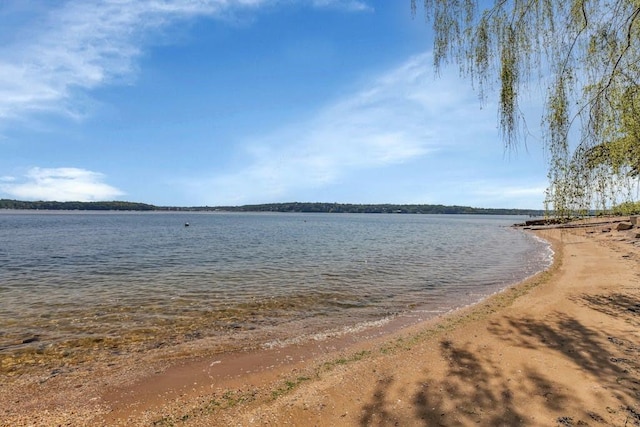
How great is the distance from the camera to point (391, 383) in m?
6.28

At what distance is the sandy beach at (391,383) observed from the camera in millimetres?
5277

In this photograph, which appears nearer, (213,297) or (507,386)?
(507,386)

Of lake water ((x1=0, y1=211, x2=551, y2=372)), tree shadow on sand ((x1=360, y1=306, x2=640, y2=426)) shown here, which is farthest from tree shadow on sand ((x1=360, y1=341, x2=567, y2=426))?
lake water ((x1=0, y1=211, x2=551, y2=372))

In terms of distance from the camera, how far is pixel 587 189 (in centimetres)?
645

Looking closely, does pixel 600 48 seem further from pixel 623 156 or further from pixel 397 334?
pixel 397 334

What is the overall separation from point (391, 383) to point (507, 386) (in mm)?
1991

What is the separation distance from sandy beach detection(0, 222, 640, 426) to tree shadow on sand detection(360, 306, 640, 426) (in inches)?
0.7

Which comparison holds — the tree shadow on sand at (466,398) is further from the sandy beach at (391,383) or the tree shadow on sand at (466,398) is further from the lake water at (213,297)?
the lake water at (213,297)

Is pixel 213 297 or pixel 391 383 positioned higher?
pixel 391 383

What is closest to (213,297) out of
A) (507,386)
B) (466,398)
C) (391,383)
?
(391,383)

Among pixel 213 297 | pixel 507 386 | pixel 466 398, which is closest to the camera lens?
pixel 466 398

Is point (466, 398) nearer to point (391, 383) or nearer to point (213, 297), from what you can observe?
point (391, 383)

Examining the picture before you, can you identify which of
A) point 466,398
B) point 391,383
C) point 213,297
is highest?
point 466,398

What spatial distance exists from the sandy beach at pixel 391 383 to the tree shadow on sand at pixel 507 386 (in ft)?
0.06
